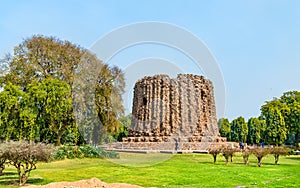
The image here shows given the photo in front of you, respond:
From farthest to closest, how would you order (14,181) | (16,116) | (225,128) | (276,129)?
(225,128)
(276,129)
(16,116)
(14,181)

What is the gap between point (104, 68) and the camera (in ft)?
Answer: 96.3

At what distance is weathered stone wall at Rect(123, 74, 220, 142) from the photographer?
94.2 feet

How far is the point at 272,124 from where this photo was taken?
147ft

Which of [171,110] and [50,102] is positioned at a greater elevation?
[171,110]

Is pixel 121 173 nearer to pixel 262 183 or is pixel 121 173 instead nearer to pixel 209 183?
pixel 209 183

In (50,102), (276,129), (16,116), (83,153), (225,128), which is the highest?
(225,128)

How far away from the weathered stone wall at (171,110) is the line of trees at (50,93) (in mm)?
2142

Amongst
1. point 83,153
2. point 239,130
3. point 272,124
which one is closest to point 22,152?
point 83,153

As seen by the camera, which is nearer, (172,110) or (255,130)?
(172,110)

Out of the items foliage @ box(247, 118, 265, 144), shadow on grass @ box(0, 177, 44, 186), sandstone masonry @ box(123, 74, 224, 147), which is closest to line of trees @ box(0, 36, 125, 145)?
sandstone masonry @ box(123, 74, 224, 147)

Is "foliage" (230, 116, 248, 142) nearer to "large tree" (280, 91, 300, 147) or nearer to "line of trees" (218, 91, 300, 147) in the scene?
"line of trees" (218, 91, 300, 147)

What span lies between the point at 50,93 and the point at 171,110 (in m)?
11.1

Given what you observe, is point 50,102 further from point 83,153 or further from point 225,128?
point 225,128

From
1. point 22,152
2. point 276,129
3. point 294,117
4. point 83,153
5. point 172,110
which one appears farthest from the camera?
point 294,117
